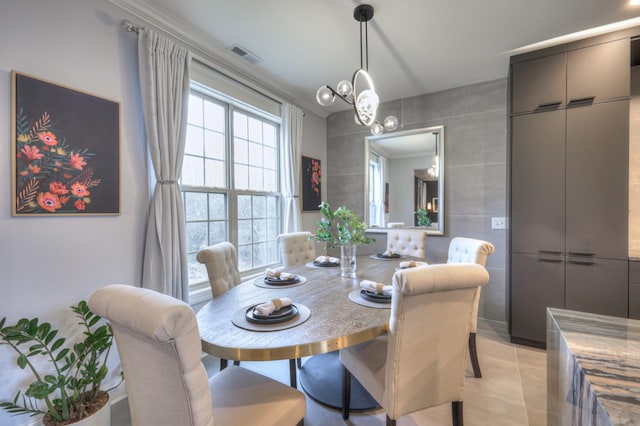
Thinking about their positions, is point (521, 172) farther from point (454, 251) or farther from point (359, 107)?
point (359, 107)

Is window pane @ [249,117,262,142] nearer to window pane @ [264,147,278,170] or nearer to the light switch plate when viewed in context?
window pane @ [264,147,278,170]

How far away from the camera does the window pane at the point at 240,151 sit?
3058 mm

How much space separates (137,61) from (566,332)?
9.31 feet

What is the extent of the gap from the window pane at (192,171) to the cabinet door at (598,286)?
351cm

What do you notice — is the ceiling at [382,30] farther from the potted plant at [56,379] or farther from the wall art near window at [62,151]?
the potted plant at [56,379]

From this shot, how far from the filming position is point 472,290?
131 centimetres

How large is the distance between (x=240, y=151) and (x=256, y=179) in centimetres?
39

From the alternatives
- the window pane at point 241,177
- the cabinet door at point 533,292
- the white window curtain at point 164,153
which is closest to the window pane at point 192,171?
the white window curtain at point 164,153

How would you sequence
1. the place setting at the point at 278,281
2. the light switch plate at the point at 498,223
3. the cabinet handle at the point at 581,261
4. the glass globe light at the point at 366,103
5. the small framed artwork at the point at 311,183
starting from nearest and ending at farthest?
1. the place setting at the point at 278,281
2. the glass globe light at the point at 366,103
3. the cabinet handle at the point at 581,261
4. the light switch plate at the point at 498,223
5. the small framed artwork at the point at 311,183

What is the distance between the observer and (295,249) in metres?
2.88

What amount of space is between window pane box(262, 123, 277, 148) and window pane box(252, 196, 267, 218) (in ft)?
2.37

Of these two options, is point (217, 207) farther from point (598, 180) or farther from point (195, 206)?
point (598, 180)

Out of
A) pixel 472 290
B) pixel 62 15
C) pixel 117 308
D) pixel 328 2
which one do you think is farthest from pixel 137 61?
pixel 472 290

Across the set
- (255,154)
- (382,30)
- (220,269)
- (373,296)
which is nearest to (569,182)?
(382,30)
